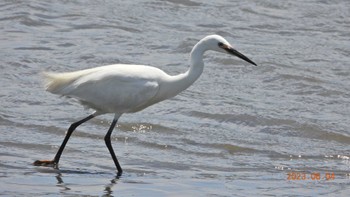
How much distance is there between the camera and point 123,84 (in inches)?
387

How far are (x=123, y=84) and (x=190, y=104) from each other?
10.8 feet

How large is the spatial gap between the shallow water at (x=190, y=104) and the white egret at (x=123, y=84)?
2.21 feet

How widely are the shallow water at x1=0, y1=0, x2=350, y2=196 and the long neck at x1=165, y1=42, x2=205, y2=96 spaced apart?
878 mm

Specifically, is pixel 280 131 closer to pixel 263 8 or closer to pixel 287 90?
pixel 287 90

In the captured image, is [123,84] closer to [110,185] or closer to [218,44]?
[218,44]

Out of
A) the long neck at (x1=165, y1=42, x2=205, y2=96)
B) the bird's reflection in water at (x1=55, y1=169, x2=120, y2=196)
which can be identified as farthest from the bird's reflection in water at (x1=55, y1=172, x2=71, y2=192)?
the long neck at (x1=165, y1=42, x2=205, y2=96)

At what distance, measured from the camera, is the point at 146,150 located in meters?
10.8

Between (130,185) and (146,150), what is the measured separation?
7.24 ft

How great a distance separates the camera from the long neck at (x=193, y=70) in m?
9.95

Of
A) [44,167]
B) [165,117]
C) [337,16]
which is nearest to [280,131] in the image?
[165,117]
